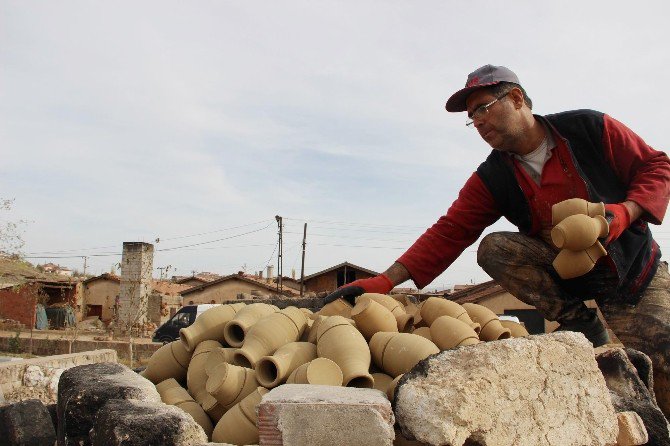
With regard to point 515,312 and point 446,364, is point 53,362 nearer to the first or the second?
point 446,364

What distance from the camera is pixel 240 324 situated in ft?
11.0

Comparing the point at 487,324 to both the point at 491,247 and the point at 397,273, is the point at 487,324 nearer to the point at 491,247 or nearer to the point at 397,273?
the point at 491,247

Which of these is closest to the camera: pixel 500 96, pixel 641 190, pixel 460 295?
pixel 641 190

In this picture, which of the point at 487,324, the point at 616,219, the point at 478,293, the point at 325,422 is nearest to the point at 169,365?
the point at 325,422

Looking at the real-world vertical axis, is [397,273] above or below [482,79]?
below

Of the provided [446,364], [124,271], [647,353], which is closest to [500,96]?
[647,353]

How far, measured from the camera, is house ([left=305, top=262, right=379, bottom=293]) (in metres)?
32.2

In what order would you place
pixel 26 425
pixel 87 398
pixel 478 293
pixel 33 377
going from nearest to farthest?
pixel 87 398, pixel 26 425, pixel 33 377, pixel 478 293

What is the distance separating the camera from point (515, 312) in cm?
2480

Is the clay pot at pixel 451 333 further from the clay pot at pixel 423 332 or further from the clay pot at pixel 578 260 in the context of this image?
the clay pot at pixel 578 260

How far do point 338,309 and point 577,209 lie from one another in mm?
1400

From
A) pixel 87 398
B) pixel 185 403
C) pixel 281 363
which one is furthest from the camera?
pixel 185 403

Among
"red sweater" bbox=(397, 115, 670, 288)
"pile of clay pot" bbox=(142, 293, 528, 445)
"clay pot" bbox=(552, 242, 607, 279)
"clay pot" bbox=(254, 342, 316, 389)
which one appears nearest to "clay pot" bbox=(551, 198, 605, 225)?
"clay pot" bbox=(552, 242, 607, 279)

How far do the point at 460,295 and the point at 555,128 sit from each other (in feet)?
75.3
